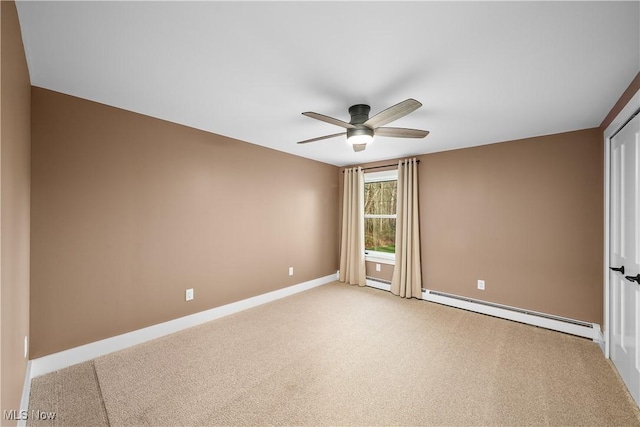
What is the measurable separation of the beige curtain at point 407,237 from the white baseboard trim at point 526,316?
28 cm

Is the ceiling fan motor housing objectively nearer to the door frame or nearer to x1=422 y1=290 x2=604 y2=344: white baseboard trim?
the door frame

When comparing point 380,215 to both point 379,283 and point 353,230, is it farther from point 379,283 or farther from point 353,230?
point 379,283

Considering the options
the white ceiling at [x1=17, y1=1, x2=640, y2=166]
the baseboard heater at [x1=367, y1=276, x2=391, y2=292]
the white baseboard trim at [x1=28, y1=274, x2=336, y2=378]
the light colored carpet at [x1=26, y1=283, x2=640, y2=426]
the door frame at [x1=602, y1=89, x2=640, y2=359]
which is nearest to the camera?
the white ceiling at [x1=17, y1=1, x2=640, y2=166]

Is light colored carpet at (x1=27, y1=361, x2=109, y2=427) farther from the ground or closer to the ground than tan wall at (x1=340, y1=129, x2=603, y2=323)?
closer to the ground

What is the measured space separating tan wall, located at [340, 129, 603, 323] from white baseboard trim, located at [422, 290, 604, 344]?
79 mm

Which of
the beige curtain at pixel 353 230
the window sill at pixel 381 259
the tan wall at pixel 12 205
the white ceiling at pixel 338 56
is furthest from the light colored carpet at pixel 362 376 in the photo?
the white ceiling at pixel 338 56

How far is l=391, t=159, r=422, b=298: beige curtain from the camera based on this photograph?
165 inches

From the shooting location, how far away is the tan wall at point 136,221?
223cm

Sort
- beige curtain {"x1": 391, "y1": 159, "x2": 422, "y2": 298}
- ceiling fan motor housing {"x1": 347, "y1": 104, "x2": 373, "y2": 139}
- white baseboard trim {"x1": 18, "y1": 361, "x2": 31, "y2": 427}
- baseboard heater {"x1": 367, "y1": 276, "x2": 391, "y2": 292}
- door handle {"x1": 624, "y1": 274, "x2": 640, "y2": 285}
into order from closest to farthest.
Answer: white baseboard trim {"x1": 18, "y1": 361, "x2": 31, "y2": 427} → door handle {"x1": 624, "y1": 274, "x2": 640, "y2": 285} → ceiling fan motor housing {"x1": 347, "y1": 104, "x2": 373, "y2": 139} → beige curtain {"x1": 391, "y1": 159, "x2": 422, "y2": 298} → baseboard heater {"x1": 367, "y1": 276, "x2": 391, "y2": 292}

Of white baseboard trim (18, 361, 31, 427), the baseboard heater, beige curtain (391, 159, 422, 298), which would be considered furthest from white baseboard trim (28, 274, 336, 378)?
beige curtain (391, 159, 422, 298)

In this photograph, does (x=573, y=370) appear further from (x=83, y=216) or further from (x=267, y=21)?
(x=83, y=216)

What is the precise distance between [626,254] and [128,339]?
4556 mm

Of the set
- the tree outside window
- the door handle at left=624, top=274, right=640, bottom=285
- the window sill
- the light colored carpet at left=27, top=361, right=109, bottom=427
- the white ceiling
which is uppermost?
the white ceiling

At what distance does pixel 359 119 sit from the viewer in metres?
2.41
